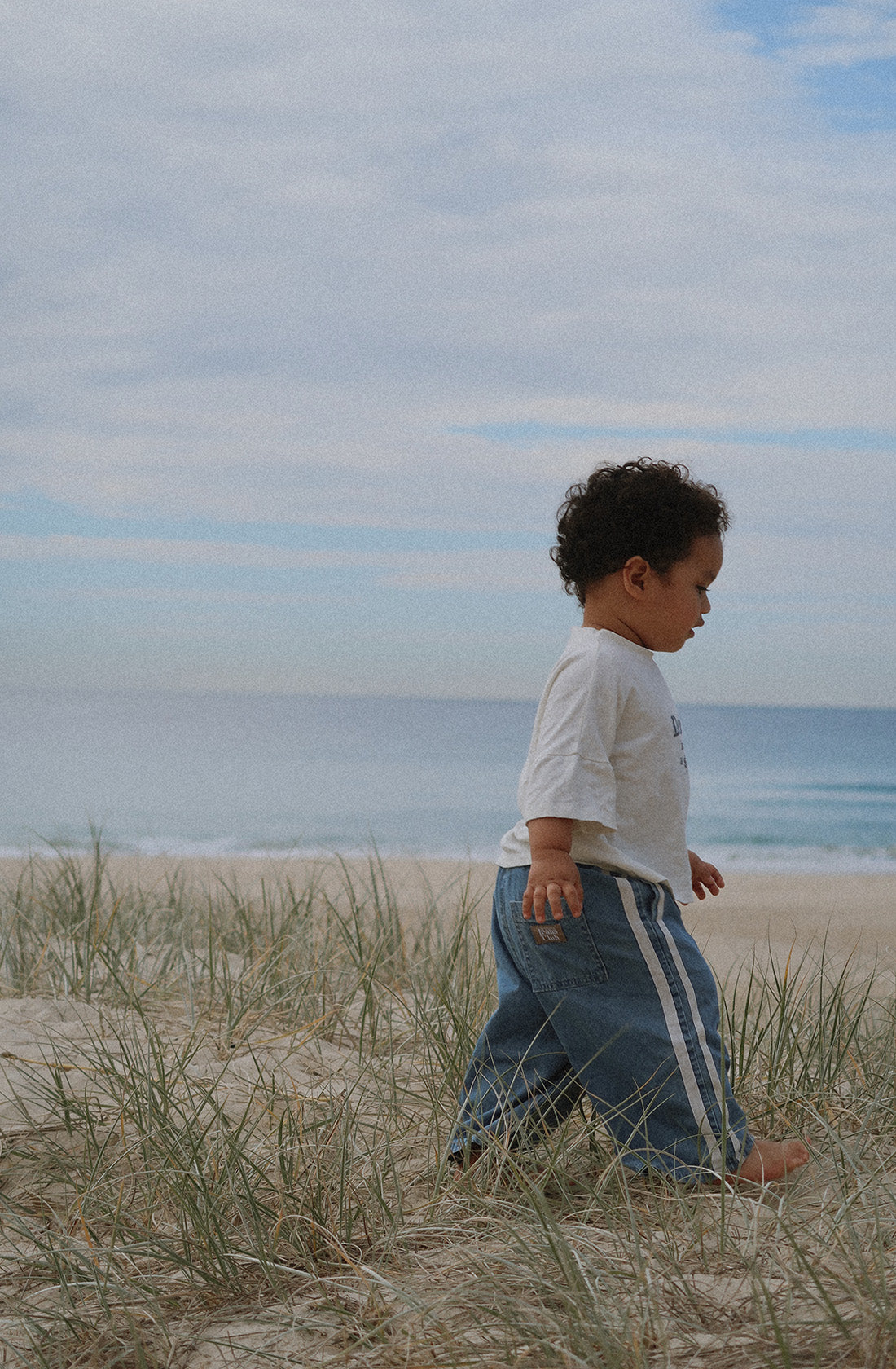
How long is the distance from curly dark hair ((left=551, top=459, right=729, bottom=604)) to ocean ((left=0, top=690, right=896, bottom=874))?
2.90 meters

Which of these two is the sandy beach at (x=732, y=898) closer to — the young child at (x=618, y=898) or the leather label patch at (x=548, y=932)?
the young child at (x=618, y=898)

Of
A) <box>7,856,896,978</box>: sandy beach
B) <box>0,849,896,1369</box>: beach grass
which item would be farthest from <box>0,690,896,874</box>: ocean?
<box>0,849,896,1369</box>: beach grass

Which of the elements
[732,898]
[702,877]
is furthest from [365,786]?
[702,877]

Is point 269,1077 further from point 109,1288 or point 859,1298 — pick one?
point 859,1298

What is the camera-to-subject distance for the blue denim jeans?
2260mm

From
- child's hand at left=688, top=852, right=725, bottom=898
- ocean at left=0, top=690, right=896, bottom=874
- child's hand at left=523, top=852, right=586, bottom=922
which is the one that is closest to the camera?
child's hand at left=523, top=852, right=586, bottom=922

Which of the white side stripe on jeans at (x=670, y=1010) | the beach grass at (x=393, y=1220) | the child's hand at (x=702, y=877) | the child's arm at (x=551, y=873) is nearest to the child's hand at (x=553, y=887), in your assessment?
the child's arm at (x=551, y=873)

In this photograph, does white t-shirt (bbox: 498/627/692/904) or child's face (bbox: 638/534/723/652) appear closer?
white t-shirt (bbox: 498/627/692/904)

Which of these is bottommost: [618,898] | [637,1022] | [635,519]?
[637,1022]

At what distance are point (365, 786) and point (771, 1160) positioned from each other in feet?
72.7

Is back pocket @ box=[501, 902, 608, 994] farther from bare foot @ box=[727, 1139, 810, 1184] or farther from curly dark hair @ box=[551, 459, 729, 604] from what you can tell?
curly dark hair @ box=[551, 459, 729, 604]

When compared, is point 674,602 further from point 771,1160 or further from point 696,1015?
point 771,1160

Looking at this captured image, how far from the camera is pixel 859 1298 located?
1600 mm

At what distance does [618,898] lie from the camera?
2.27m
